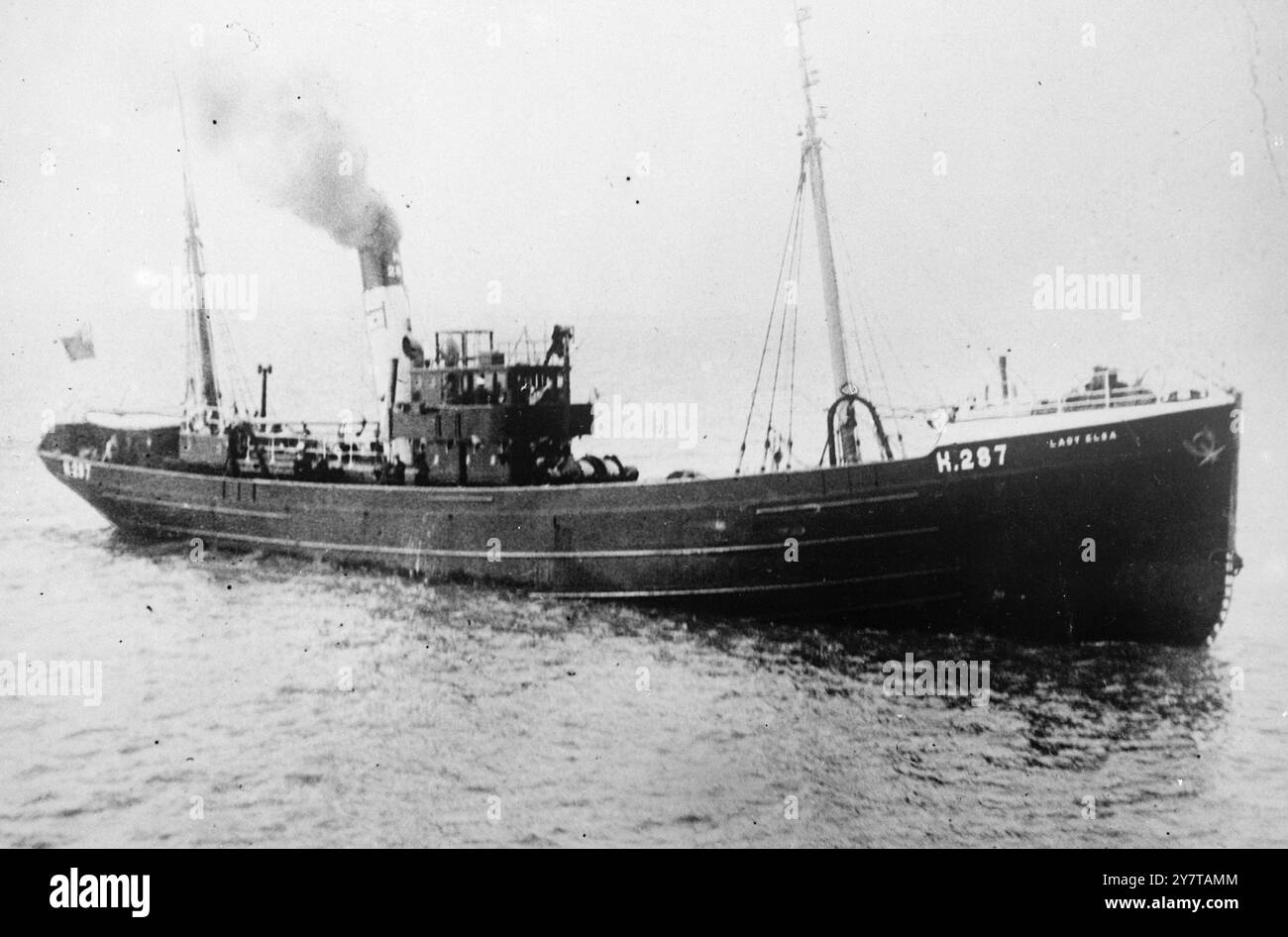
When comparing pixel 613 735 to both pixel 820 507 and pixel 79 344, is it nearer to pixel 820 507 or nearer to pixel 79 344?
pixel 820 507

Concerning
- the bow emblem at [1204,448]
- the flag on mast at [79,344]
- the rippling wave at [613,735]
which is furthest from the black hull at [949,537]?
the flag on mast at [79,344]

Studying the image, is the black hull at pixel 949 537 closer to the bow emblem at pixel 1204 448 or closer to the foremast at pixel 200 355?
the bow emblem at pixel 1204 448

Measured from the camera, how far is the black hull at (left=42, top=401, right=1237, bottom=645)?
45.6 feet

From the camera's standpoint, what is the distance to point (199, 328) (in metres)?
24.9

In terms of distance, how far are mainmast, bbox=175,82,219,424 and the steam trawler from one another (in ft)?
1.87

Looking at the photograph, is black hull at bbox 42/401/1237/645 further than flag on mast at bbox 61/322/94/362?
No

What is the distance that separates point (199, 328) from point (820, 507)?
59.4ft

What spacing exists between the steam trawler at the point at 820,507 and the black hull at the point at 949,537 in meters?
0.03

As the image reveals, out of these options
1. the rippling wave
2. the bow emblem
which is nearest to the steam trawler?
the bow emblem

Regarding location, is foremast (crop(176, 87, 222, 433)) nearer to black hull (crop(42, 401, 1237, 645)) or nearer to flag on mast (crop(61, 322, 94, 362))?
flag on mast (crop(61, 322, 94, 362))

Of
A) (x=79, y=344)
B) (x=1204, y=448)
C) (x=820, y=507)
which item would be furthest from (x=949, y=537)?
(x=79, y=344)

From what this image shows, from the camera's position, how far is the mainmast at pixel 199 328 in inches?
897
